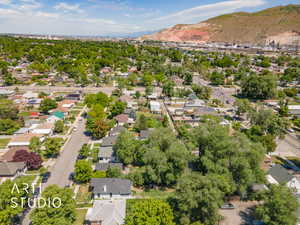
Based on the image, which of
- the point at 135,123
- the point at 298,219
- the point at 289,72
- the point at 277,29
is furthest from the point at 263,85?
the point at 277,29

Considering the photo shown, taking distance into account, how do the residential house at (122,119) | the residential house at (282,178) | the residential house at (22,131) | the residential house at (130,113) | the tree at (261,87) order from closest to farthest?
→ the residential house at (282,178) < the residential house at (22,131) < the residential house at (122,119) < the residential house at (130,113) < the tree at (261,87)

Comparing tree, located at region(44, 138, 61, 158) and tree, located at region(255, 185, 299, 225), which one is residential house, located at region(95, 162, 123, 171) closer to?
tree, located at region(44, 138, 61, 158)

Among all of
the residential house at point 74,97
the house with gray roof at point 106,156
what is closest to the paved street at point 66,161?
the house with gray roof at point 106,156

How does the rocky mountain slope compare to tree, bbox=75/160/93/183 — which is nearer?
tree, bbox=75/160/93/183

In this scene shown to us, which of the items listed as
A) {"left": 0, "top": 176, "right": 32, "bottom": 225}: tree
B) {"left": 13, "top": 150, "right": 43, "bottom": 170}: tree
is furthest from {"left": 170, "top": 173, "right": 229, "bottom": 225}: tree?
{"left": 13, "top": 150, "right": 43, "bottom": 170}: tree

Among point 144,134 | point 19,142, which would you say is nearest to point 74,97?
point 19,142

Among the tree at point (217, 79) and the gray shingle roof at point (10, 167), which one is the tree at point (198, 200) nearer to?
the gray shingle roof at point (10, 167)
